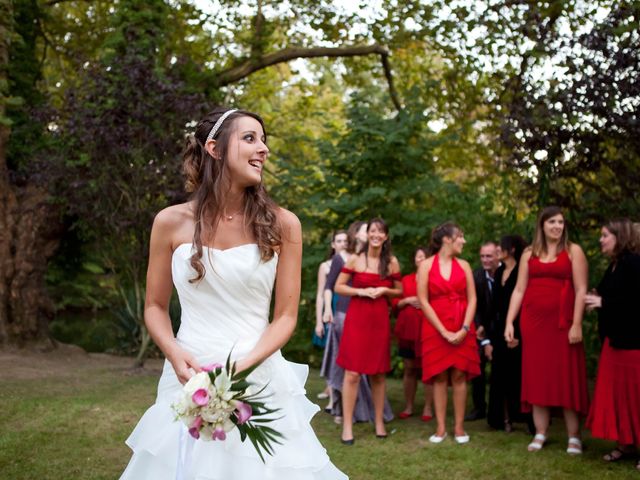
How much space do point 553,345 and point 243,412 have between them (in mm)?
5240

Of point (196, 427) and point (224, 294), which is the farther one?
point (224, 294)

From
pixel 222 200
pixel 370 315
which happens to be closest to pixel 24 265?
pixel 370 315

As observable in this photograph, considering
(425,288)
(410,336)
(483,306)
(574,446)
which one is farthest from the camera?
(410,336)

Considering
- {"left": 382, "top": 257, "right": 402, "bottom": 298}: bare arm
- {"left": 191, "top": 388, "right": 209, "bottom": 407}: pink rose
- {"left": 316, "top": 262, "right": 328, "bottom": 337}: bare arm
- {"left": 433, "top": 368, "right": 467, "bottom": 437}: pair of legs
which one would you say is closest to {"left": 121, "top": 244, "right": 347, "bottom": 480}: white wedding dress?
{"left": 191, "top": 388, "right": 209, "bottom": 407}: pink rose

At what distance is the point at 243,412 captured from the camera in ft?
8.69

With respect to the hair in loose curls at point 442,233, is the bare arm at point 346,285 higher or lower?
lower

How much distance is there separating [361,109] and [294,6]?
3.69m

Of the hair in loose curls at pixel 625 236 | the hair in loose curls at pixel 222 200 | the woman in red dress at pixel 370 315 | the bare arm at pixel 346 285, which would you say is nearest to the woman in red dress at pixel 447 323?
the woman in red dress at pixel 370 315

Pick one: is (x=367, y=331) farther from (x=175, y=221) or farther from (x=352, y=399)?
(x=175, y=221)

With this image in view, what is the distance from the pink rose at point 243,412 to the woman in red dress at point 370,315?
5.24 meters

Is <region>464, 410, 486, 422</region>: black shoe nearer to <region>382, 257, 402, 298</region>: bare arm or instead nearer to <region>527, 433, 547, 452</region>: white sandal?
<region>527, 433, 547, 452</region>: white sandal

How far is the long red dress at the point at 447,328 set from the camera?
755 centimetres

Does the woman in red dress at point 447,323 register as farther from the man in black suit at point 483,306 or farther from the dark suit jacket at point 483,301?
the man in black suit at point 483,306

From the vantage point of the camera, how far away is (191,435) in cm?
273
